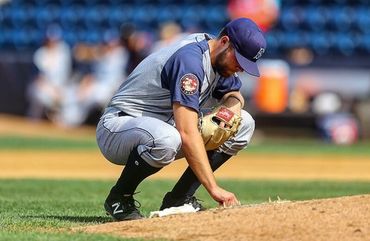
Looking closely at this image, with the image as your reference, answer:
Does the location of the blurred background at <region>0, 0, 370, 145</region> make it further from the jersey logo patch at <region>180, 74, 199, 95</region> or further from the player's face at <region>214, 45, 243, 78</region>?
the jersey logo patch at <region>180, 74, 199, 95</region>

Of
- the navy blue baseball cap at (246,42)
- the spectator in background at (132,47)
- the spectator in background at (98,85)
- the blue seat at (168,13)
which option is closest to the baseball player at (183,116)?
the navy blue baseball cap at (246,42)

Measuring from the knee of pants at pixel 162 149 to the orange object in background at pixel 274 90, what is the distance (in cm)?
1237

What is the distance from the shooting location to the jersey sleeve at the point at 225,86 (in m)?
5.95

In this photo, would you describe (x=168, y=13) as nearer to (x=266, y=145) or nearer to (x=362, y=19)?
(x=362, y=19)

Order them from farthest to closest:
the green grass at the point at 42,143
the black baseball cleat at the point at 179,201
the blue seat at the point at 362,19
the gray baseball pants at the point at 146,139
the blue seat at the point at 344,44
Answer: the blue seat at the point at 362,19
the blue seat at the point at 344,44
the green grass at the point at 42,143
the black baseball cleat at the point at 179,201
the gray baseball pants at the point at 146,139

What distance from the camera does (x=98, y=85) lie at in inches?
787

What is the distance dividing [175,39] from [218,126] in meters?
11.6

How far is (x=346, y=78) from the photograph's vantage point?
58.1 feet

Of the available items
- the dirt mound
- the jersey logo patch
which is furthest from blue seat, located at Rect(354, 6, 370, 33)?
the jersey logo patch

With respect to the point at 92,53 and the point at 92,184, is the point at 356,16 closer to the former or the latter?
the point at 92,53

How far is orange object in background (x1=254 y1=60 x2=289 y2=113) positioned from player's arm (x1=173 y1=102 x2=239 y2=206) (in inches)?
492

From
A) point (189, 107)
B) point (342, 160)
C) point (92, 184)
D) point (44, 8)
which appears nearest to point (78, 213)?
point (189, 107)

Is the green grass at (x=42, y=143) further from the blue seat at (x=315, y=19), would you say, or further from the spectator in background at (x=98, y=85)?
the blue seat at (x=315, y=19)

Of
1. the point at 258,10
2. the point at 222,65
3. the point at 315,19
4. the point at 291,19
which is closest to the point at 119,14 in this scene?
the point at 291,19
